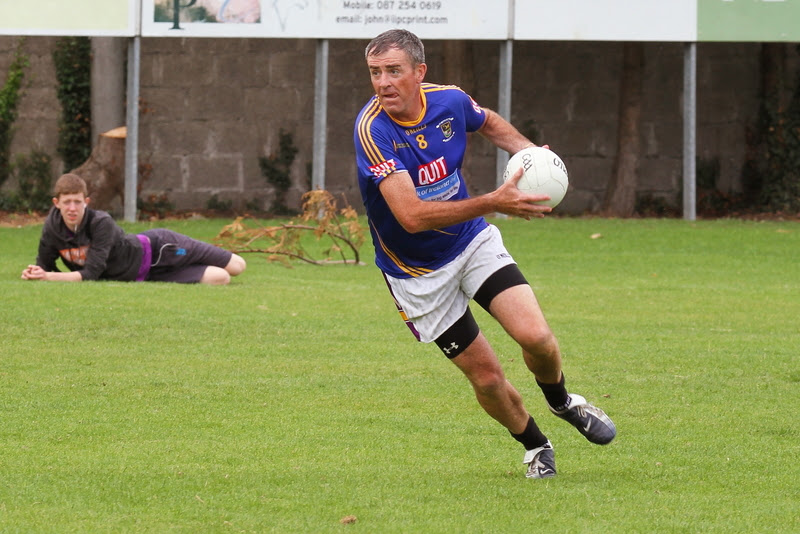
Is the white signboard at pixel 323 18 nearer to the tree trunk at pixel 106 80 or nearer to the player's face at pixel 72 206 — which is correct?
the tree trunk at pixel 106 80

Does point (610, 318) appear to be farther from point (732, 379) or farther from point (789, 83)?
point (789, 83)

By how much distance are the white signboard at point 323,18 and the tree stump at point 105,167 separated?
2.06 metres

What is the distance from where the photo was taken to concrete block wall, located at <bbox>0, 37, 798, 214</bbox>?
21516 mm

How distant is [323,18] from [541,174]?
47.6 feet

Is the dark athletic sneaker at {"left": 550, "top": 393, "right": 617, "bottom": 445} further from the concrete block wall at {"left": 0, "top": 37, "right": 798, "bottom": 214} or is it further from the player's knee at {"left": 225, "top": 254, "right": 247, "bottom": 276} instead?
the concrete block wall at {"left": 0, "top": 37, "right": 798, "bottom": 214}

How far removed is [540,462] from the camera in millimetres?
5789

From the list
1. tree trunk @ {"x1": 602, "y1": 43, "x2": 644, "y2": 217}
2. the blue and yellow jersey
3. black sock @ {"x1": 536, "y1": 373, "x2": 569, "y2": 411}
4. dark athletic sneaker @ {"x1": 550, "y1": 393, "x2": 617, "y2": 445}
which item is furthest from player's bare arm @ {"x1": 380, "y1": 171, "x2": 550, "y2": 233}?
tree trunk @ {"x1": 602, "y1": 43, "x2": 644, "y2": 217}

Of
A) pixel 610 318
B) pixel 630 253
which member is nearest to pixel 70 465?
pixel 610 318

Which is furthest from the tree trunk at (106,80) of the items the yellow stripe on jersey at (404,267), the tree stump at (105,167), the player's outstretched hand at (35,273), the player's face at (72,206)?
the yellow stripe on jersey at (404,267)

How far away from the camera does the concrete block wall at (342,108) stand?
70.6 feet

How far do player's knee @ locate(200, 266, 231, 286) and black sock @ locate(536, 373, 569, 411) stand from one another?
24.7ft

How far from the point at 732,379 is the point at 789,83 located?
14956 millimetres

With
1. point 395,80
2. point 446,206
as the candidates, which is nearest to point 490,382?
point 446,206

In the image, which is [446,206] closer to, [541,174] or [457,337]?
[541,174]
